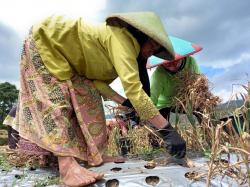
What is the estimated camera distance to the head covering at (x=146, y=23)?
211 centimetres

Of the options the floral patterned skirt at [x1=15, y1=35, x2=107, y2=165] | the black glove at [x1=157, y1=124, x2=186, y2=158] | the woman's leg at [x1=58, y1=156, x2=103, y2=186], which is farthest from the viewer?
the floral patterned skirt at [x1=15, y1=35, x2=107, y2=165]

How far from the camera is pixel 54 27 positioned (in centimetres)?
226

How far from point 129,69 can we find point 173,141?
405mm

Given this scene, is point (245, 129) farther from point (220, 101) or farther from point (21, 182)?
point (21, 182)

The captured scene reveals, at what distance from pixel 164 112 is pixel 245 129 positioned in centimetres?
138

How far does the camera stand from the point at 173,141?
2057mm

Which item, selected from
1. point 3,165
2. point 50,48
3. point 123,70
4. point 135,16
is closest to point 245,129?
point 123,70

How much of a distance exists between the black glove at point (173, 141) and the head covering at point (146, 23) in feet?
1.36

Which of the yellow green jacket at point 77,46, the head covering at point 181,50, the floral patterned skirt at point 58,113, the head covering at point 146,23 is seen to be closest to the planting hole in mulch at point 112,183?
the floral patterned skirt at point 58,113

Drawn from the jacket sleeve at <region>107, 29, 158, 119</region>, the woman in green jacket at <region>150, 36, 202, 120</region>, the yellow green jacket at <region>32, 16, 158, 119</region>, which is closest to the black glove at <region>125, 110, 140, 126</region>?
the woman in green jacket at <region>150, 36, 202, 120</region>

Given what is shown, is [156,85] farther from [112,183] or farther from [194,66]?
[112,183]

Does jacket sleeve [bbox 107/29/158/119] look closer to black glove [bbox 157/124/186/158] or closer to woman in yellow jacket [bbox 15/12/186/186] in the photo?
woman in yellow jacket [bbox 15/12/186/186]

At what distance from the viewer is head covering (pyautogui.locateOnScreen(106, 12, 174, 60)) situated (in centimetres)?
211

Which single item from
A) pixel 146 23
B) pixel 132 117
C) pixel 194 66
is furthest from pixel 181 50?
pixel 146 23
